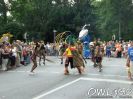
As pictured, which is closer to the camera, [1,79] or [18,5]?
[1,79]

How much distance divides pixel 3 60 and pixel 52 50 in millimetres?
23774

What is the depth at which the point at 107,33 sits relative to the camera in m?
94.0

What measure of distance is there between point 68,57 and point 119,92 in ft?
26.8

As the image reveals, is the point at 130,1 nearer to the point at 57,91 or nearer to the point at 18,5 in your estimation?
the point at 18,5

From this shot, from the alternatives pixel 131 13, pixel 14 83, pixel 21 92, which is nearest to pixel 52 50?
pixel 14 83

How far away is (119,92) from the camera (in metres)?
16.1

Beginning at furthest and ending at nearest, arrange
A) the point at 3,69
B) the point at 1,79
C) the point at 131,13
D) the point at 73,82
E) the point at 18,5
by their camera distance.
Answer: the point at 131,13 → the point at 18,5 → the point at 3,69 → the point at 1,79 → the point at 73,82

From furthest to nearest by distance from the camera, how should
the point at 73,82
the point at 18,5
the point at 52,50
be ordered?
the point at 18,5, the point at 52,50, the point at 73,82

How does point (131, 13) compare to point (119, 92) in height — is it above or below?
above

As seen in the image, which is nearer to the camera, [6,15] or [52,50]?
[52,50]

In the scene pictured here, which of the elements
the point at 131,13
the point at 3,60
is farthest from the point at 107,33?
the point at 3,60

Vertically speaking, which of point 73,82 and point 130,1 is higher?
point 130,1

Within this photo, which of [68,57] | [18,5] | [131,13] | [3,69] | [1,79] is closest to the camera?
[1,79]

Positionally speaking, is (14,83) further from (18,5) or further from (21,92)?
(18,5)
